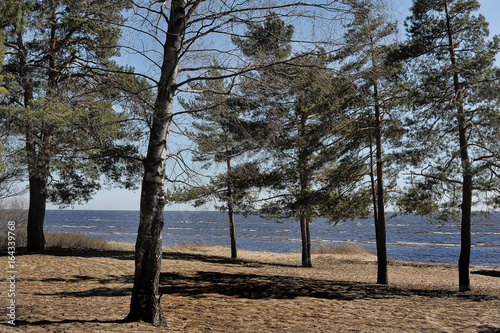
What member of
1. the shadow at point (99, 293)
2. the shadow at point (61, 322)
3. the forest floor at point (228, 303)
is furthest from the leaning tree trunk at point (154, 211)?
the shadow at point (99, 293)

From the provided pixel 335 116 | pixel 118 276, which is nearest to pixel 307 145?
pixel 335 116

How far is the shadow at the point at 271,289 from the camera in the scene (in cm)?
861

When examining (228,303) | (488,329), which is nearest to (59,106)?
(228,303)

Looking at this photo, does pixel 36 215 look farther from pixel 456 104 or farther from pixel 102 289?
pixel 456 104

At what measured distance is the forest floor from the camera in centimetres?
567

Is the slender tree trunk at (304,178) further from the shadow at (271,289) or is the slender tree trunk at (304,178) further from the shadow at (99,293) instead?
the shadow at (99,293)

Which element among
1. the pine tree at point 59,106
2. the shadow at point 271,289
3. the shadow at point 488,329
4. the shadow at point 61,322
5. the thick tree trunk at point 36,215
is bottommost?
the shadow at point 271,289

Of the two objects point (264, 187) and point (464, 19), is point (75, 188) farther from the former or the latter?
point (464, 19)

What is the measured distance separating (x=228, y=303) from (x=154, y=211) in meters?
3.10

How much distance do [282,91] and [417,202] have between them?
8.93m

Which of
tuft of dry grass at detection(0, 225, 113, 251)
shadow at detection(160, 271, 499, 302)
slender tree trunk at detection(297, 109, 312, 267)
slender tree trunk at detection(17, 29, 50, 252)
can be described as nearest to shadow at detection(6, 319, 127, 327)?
shadow at detection(160, 271, 499, 302)

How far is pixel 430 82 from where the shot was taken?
435 inches

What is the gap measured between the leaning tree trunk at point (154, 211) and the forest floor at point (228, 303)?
0.28 metres

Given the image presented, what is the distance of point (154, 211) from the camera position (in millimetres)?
5309
